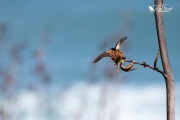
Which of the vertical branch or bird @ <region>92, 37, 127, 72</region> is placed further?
bird @ <region>92, 37, 127, 72</region>

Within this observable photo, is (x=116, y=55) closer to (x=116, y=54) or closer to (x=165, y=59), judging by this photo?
(x=116, y=54)

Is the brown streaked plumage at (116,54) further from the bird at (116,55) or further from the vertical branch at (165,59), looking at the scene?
the vertical branch at (165,59)

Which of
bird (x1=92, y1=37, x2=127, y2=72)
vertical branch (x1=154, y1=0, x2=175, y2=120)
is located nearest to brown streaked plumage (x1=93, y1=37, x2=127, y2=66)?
bird (x1=92, y1=37, x2=127, y2=72)

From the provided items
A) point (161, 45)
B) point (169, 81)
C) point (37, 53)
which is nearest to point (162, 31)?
point (161, 45)

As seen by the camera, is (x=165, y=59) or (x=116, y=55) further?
(x=116, y=55)

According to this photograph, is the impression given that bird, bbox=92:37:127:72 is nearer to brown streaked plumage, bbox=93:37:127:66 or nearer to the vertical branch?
brown streaked plumage, bbox=93:37:127:66

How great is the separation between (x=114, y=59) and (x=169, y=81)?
25 cm

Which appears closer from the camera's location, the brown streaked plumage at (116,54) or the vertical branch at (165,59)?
the vertical branch at (165,59)

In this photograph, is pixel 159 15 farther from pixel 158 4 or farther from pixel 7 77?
pixel 7 77

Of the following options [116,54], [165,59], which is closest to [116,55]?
[116,54]

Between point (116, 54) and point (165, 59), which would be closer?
point (165, 59)

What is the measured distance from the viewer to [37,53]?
8.49m

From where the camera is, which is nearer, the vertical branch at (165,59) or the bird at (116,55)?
the vertical branch at (165,59)

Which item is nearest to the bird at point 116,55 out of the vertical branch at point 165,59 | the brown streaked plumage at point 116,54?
the brown streaked plumage at point 116,54
